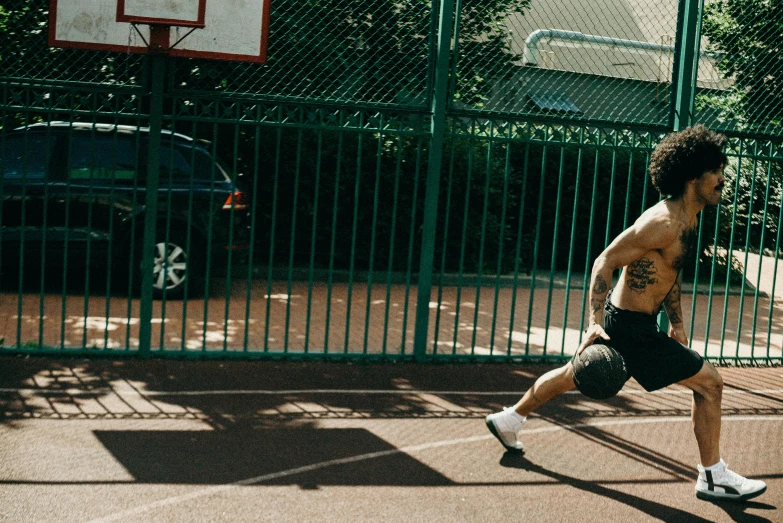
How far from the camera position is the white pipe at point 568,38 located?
822 cm

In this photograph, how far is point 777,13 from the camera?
8.94m

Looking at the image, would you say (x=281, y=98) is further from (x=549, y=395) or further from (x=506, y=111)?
(x=549, y=395)

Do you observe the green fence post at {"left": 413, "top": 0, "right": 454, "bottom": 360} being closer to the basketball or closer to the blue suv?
the blue suv

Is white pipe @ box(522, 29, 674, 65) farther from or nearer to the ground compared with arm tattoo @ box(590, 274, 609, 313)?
farther from the ground

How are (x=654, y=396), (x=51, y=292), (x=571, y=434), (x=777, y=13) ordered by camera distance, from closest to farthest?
1. (x=571, y=434)
2. (x=654, y=396)
3. (x=777, y=13)
4. (x=51, y=292)

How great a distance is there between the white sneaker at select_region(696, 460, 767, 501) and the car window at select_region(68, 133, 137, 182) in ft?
21.8

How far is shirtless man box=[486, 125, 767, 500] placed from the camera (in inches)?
201

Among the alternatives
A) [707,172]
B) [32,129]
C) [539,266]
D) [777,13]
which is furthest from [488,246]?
[707,172]

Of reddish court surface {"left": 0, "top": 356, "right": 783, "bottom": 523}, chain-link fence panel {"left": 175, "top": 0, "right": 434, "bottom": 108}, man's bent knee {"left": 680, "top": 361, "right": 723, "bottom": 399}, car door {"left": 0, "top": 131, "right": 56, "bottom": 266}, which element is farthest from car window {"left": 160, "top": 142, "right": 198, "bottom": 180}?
man's bent knee {"left": 680, "top": 361, "right": 723, "bottom": 399}

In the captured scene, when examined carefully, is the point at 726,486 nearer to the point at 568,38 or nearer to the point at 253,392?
the point at 253,392

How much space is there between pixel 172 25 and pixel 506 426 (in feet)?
12.5

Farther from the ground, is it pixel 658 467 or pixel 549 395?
pixel 549 395

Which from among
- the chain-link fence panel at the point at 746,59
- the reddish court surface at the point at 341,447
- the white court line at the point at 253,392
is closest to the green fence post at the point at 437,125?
the white court line at the point at 253,392

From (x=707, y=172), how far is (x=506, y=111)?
2.99 meters
